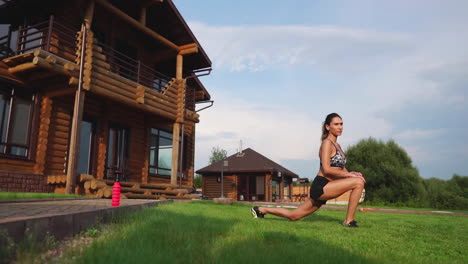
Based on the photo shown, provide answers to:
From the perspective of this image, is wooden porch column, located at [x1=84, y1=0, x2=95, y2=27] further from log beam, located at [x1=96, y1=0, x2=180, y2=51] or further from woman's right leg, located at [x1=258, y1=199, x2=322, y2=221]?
woman's right leg, located at [x1=258, y1=199, x2=322, y2=221]

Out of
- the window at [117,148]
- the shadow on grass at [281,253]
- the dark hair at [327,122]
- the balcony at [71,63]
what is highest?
the balcony at [71,63]

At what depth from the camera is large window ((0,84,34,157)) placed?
9758 mm

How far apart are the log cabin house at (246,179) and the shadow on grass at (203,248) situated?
76.6 ft

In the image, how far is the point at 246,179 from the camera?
95.0 feet

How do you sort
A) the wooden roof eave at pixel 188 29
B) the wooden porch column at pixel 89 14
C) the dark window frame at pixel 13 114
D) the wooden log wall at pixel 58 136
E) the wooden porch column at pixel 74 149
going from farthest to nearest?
the wooden roof eave at pixel 188 29 → the wooden log wall at pixel 58 136 → the wooden porch column at pixel 89 14 → the dark window frame at pixel 13 114 → the wooden porch column at pixel 74 149

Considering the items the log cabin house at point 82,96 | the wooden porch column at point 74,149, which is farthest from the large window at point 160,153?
the wooden porch column at point 74,149

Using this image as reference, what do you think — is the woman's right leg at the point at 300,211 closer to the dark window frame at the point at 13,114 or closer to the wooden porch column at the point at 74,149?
the wooden porch column at the point at 74,149

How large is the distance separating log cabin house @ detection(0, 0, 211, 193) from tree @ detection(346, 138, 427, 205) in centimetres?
1588

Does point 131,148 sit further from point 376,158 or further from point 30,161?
point 376,158

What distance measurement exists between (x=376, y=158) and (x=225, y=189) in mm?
12125

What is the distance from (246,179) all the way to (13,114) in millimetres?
20932

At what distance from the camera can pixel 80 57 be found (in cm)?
1005

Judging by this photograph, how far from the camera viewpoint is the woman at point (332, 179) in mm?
4660

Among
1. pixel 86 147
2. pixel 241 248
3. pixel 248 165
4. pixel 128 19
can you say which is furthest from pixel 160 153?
pixel 241 248
